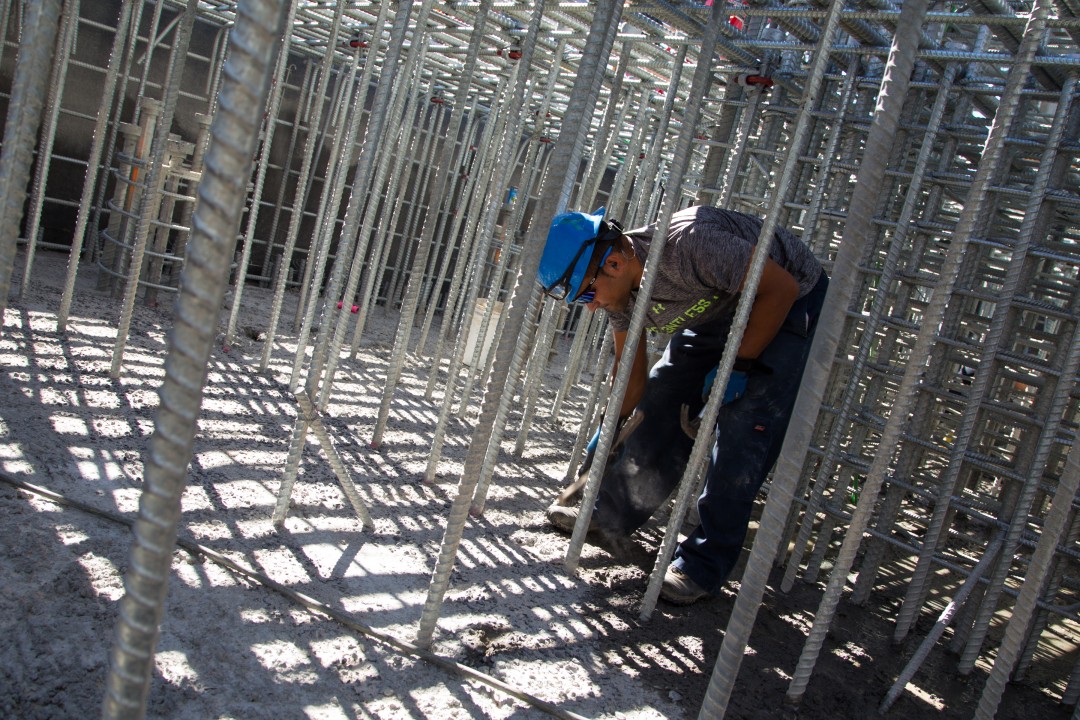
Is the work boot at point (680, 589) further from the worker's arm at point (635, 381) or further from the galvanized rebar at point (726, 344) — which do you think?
the worker's arm at point (635, 381)

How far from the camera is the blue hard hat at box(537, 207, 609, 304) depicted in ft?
10.1

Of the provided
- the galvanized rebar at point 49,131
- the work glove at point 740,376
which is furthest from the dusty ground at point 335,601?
the galvanized rebar at point 49,131

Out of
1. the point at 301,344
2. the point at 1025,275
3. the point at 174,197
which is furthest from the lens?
the point at 174,197

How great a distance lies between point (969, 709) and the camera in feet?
9.89

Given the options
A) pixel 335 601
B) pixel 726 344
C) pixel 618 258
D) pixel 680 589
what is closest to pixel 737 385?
pixel 726 344

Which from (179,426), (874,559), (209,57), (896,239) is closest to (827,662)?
(874,559)

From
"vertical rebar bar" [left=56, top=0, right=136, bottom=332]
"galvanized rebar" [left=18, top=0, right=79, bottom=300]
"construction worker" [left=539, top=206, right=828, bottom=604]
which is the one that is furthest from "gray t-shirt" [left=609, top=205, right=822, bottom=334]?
"galvanized rebar" [left=18, top=0, right=79, bottom=300]

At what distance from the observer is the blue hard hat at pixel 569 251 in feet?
10.1

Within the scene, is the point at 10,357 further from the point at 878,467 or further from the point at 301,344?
the point at 878,467

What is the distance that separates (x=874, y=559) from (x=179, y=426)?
3.70 metres

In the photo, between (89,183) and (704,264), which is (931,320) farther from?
(89,183)

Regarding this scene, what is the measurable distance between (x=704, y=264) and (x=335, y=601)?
1.82 metres

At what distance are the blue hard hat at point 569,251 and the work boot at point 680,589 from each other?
131cm

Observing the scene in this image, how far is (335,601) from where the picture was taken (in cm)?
253
